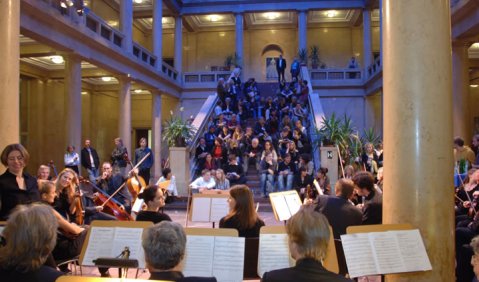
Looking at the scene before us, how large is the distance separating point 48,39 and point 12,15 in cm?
714

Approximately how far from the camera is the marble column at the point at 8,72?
17.7 ft

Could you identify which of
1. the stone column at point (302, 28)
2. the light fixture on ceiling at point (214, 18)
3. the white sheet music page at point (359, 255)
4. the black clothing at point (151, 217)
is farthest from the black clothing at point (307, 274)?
the light fixture on ceiling at point (214, 18)

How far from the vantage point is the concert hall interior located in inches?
147

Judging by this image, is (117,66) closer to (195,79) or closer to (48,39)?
(48,39)

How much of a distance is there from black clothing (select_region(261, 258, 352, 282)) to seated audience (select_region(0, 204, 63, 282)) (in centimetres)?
122

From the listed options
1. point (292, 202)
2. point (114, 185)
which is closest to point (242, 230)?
point (292, 202)

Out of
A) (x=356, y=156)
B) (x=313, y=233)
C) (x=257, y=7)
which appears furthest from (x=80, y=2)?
(x=257, y=7)

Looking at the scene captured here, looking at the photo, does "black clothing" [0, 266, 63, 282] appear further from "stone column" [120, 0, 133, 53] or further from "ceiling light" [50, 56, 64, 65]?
"stone column" [120, 0, 133, 53]

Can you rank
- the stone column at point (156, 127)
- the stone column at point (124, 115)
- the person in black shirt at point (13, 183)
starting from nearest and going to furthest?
the person in black shirt at point (13, 183) < the stone column at point (124, 115) < the stone column at point (156, 127)

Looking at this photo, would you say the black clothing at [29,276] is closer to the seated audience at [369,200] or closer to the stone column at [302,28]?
the seated audience at [369,200]

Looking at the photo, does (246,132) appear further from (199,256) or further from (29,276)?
(29,276)

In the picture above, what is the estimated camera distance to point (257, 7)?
25469 millimetres

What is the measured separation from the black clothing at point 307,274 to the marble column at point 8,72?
429 cm

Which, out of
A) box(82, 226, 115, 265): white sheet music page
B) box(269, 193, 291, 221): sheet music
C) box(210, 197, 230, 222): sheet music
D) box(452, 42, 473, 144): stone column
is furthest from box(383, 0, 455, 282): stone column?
box(452, 42, 473, 144): stone column
